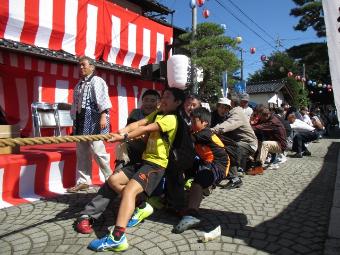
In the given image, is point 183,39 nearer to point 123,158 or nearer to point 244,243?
point 123,158

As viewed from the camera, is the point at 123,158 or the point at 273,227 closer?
the point at 273,227

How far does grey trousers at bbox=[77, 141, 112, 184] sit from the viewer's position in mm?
4763

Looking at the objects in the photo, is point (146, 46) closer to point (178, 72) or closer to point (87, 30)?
point (87, 30)

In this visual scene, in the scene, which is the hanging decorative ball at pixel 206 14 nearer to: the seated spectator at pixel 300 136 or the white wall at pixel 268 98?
the seated spectator at pixel 300 136

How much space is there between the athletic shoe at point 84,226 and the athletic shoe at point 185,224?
82cm

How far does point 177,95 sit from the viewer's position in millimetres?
3480

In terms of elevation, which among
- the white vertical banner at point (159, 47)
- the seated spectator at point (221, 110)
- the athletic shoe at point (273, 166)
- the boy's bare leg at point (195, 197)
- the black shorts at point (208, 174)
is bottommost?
the athletic shoe at point (273, 166)

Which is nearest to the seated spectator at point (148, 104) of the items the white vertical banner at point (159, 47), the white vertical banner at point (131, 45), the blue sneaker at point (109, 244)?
the blue sneaker at point (109, 244)

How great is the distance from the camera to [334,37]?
281cm

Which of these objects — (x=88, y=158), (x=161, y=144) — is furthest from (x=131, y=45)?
(x=161, y=144)

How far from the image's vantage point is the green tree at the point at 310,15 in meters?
21.4

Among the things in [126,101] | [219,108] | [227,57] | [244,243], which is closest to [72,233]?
[244,243]

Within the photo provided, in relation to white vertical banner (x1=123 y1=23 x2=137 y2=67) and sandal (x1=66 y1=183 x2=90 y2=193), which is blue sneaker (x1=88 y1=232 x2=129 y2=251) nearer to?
sandal (x1=66 y1=183 x2=90 y2=193)

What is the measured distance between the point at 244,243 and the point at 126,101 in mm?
6979
